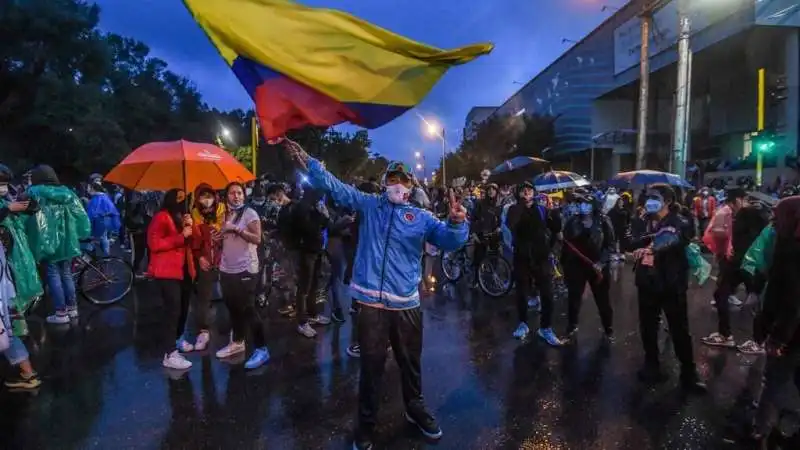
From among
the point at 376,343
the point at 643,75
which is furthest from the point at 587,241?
the point at 643,75

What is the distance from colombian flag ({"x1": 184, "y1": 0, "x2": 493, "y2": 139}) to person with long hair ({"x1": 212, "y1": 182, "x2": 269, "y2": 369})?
5.96 feet

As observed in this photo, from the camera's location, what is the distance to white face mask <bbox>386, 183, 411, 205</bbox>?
4.17m

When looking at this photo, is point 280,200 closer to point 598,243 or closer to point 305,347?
point 305,347

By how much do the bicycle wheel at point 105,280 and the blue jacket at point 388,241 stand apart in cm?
662

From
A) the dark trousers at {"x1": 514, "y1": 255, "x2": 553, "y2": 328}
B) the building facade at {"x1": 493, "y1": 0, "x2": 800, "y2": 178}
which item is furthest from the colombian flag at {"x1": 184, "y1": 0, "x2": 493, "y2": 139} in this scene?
the building facade at {"x1": 493, "y1": 0, "x2": 800, "y2": 178}

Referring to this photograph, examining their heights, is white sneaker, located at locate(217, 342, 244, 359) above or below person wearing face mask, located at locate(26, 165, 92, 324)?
below

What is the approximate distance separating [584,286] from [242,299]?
3938mm

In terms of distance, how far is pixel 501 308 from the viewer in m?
8.91

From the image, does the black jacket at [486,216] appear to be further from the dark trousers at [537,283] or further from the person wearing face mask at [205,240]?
the person wearing face mask at [205,240]

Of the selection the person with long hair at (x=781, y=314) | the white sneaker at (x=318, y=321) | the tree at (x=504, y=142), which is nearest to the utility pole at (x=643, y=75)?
the white sneaker at (x=318, y=321)

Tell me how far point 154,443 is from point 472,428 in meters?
2.43

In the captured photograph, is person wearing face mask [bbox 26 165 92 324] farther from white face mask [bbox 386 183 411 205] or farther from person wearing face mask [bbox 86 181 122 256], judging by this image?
white face mask [bbox 386 183 411 205]

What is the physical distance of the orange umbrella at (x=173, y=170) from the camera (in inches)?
268

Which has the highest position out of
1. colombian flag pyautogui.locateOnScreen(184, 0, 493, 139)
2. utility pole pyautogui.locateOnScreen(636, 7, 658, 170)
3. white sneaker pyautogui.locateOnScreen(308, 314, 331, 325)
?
utility pole pyautogui.locateOnScreen(636, 7, 658, 170)
